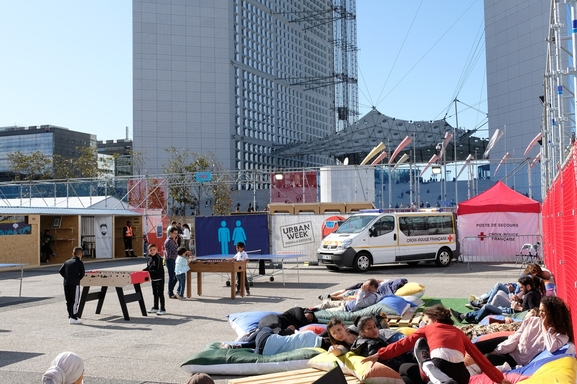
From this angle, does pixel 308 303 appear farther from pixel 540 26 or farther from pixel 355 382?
pixel 540 26

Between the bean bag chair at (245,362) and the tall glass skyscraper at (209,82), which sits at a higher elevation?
the tall glass skyscraper at (209,82)

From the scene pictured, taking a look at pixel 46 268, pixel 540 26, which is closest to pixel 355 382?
pixel 46 268

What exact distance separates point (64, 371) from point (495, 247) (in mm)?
23439

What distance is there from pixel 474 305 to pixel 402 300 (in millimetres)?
2029

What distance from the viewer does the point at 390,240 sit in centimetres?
2253

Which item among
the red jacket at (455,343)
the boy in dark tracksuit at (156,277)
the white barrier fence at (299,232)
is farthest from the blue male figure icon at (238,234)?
the red jacket at (455,343)

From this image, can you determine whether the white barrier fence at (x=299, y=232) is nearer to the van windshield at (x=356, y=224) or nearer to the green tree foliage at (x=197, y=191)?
the van windshield at (x=356, y=224)

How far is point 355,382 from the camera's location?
6.70 m

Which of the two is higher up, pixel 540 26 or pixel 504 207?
pixel 540 26

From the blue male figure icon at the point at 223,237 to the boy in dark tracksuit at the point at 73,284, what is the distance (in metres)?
11.9

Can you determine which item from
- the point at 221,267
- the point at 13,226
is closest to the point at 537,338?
the point at 221,267

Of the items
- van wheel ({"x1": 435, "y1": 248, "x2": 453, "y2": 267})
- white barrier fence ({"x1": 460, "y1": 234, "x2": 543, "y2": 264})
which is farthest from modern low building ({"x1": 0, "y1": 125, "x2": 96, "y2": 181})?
van wheel ({"x1": 435, "y1": 248, "x2": 453, "y2": 267})

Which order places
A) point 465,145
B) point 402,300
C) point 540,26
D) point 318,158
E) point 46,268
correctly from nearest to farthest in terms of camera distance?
point 402,300 < point 46,268 < point 540,26 < point 465,145 < point 318,158

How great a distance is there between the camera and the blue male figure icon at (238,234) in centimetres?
2406
